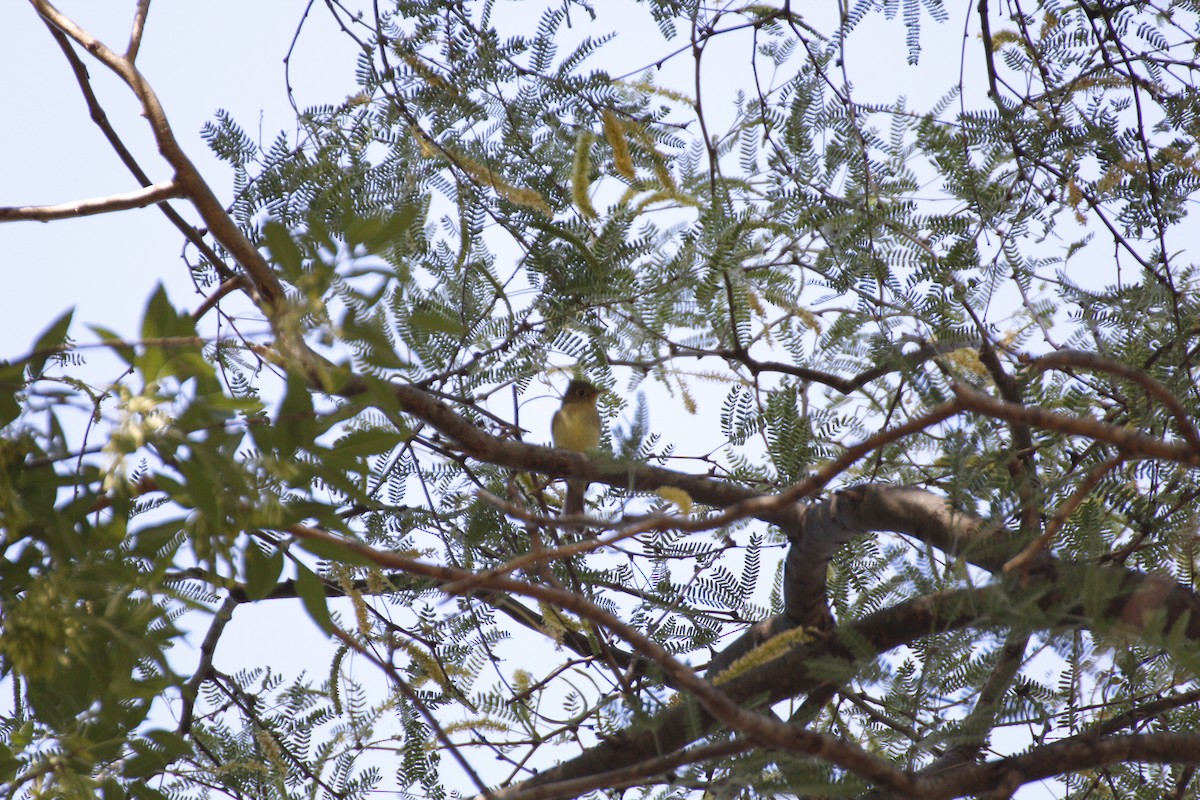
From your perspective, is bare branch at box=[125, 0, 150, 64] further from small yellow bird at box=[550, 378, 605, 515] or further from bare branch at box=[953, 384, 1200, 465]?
small yellow bird at box=[550, 378, 605, 515]

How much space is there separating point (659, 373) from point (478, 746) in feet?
4.12

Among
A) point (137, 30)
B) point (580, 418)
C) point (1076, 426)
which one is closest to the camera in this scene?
point (1076, 426)

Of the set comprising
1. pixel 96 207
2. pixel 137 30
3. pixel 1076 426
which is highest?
pixel 137 30

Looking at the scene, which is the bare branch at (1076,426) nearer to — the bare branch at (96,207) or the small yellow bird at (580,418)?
the bare branch at (96,207)

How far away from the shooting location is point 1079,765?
6.72 feet

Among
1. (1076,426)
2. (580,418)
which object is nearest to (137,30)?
Answer: (1076,426)

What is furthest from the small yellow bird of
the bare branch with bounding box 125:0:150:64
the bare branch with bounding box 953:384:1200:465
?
the bare branch with bounding box 953:384:1200:465

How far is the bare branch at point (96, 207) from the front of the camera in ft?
6.18

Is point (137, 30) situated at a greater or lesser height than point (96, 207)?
greater

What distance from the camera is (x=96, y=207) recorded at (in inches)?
79.2

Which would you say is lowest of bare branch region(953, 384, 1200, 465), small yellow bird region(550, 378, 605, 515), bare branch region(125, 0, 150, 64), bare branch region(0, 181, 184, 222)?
bare branch region(953, 384, 1200, 465)

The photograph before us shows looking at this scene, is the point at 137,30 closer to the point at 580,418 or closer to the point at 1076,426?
the point at 1076,426

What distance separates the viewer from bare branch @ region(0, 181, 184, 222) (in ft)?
6.18

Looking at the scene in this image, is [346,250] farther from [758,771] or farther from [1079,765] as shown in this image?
[1079,765]
